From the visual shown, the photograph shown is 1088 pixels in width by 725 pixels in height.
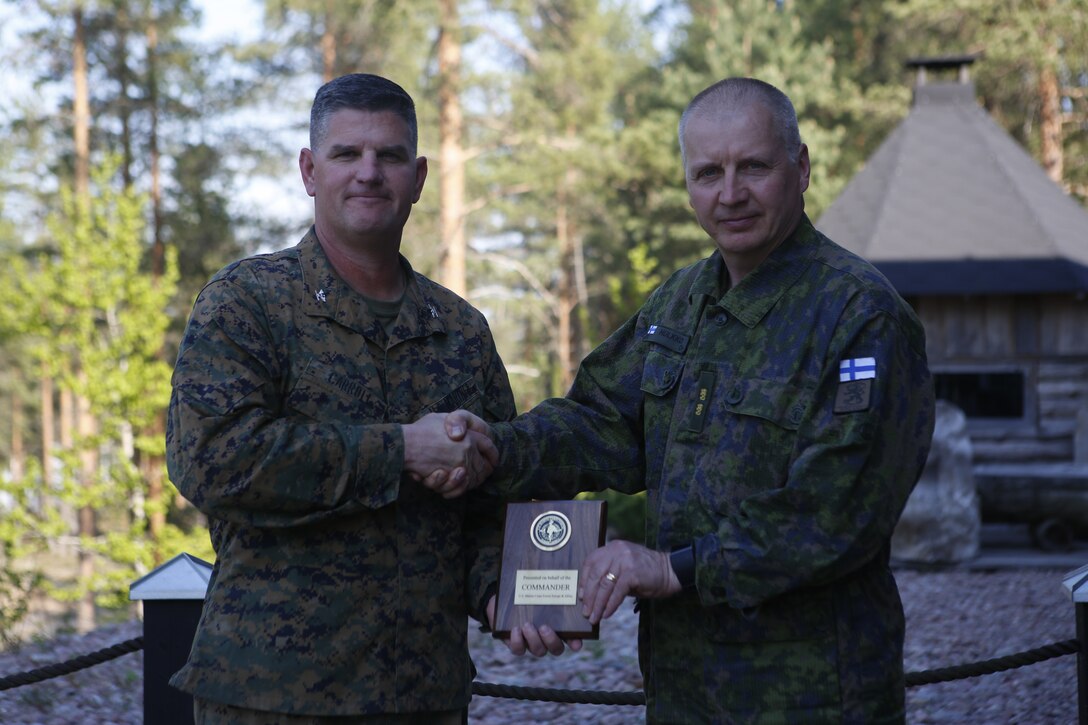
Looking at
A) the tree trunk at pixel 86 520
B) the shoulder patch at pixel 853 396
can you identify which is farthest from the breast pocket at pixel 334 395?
the tree trunk at pixel 86 520

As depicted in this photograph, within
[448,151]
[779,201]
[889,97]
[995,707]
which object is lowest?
[995,707]

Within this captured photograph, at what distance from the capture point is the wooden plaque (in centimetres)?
308

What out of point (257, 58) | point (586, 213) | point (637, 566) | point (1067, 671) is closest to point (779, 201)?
point (637, 566)

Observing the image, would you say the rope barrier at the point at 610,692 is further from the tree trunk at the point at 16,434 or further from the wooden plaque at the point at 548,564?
the tree trunk at the point at 16,434

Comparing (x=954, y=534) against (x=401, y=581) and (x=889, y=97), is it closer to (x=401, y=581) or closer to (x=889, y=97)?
(x=401, y=581)

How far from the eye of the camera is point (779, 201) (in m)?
3.11

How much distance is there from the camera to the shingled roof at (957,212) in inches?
501

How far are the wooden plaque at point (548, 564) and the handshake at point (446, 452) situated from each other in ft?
0.72

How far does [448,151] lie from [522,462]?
15638 mm

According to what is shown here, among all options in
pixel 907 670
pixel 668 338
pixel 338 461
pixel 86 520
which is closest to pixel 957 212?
pixel 907 670

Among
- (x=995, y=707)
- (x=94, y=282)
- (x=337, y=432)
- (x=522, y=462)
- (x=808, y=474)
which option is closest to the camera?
(x=808, y=474)

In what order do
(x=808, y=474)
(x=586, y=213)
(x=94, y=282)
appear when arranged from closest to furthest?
(x=808, y=474) → (x=94, y=282) → (x=586, y=213)

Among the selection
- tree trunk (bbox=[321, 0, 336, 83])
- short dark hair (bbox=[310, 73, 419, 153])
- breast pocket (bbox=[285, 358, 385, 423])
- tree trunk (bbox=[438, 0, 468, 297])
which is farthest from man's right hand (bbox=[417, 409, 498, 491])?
tree trunk (bbox=[321, 0, 336, 83])

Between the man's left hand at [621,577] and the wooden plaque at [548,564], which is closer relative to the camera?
the man's left hand at [621,577]
